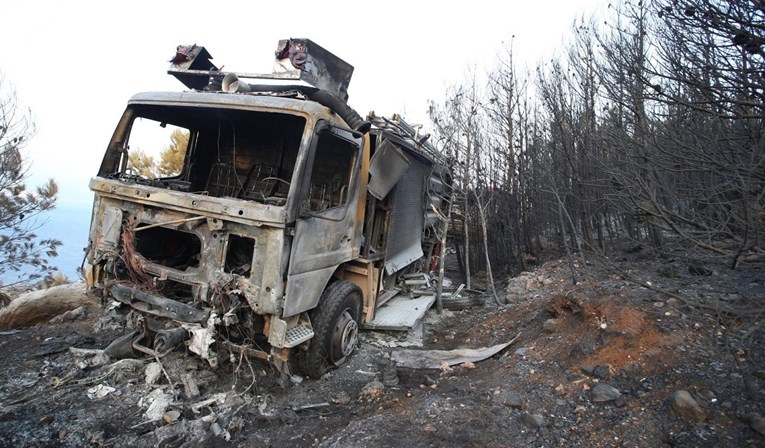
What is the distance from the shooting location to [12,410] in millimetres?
3029

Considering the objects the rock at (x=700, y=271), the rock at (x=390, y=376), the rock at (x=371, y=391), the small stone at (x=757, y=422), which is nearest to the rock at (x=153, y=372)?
the rock at (x=371, y=391)

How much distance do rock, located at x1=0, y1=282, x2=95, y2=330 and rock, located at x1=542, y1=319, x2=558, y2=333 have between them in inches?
237

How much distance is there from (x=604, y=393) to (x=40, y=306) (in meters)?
6.63

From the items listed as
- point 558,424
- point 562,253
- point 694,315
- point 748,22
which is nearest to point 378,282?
point 558,424

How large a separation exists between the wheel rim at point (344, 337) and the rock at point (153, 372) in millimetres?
1578

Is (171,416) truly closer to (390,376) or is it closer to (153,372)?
(153,372)

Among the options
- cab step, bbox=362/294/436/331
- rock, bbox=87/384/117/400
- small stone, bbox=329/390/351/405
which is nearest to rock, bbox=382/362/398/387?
small stone, bbox=329/390/351/405

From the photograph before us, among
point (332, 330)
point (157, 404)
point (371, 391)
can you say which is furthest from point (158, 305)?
point (371, 391)

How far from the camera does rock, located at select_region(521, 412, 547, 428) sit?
2866 millimetres

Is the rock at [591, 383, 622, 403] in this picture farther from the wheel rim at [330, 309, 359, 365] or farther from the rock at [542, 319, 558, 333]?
the wheel rim at [330, 309, 359, 365]

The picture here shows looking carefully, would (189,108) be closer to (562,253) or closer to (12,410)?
(12,410)

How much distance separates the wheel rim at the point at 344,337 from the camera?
4152 millimetres

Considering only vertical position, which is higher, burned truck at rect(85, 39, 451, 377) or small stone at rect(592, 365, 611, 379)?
burned truck at rect(85, 39, 451, 377)

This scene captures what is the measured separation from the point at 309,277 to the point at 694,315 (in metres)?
3.55
